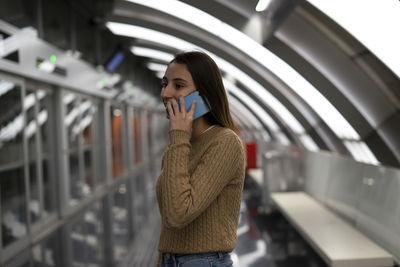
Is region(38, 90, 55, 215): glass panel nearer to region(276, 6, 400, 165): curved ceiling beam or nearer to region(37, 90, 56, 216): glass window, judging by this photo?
region(37, 90, 56, 216): glass window

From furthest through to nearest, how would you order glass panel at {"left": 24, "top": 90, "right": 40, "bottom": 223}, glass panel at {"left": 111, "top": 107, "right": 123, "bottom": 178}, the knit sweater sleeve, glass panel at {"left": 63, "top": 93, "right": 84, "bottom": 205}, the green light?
glass panel at {"left": 111, "top": 107, "right": 123, "bottom": 178}
glass panel at {"left": 63, "top": 93, "right": 84, "bottom": 205}
the green light
glass panel at {"left": 24, "top": 90, "right": 40, "bottom": 223}
the knit sweater sleeve

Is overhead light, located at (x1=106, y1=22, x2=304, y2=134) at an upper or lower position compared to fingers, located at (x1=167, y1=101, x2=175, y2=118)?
lower

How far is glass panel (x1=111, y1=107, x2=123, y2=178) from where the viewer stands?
1213 centimetres

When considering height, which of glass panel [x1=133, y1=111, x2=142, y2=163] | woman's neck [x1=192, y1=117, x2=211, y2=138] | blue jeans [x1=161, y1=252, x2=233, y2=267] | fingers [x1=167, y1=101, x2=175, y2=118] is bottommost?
glass panel [x1=133, y1=111, x2=142, y2=163]

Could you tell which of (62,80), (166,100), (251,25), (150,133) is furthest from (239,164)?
(150,133)

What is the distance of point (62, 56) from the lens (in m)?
6.80

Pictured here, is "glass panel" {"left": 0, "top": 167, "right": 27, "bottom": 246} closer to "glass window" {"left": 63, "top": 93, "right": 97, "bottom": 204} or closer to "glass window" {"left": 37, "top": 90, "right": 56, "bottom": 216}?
"glass window" {"left": 37, "top": 90, "right": 56, "bottom": 216}

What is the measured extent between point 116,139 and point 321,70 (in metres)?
9.19

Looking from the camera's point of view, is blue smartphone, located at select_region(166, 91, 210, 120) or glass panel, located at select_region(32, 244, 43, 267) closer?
blue smartphone, located at select_region(166, 91, 210, 120)

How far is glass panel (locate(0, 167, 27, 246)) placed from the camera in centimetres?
492

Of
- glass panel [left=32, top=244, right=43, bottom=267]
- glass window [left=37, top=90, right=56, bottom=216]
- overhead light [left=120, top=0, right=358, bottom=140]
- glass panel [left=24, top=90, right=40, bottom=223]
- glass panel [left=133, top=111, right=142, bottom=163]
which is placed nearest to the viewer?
glass panel [left=32, top=244, right=43, bottom=267]

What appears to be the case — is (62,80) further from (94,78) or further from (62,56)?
(94,78)

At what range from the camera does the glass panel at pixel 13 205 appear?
4.92 meters

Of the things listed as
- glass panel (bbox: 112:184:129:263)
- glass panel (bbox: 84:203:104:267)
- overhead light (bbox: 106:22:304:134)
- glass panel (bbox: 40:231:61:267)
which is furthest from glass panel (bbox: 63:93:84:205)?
overhead light (bbox: 106:22:304:134)
